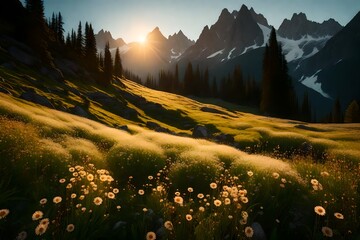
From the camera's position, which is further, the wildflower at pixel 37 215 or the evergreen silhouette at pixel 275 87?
the evergreen silhouette at pixel 275 87

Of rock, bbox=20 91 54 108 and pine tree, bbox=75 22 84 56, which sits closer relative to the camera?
rock, bbox=20 91 54 108

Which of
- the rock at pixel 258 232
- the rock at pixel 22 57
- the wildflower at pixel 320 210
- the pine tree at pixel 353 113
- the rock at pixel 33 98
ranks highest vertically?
the rock at pixel 22 57

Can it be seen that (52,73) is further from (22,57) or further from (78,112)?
(78,112)

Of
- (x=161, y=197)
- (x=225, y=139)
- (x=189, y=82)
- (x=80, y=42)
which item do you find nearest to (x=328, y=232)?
(x=161, y=197)

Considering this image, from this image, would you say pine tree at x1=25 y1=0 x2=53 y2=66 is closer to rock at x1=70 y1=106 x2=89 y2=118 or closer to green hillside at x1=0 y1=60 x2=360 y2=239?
rock at x1=70 y1=106 x2=89 y2=118

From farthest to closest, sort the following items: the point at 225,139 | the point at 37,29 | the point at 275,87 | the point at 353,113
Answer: the point at 275,87, the point at 353,113, the point at 37,29, the point at 225,139

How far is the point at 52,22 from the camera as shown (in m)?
111

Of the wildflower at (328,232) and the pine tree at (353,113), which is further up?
the pine tree at (353,113)

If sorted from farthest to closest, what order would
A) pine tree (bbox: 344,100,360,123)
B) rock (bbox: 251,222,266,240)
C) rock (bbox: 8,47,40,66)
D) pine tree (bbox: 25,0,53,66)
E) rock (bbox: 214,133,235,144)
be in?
1. pine tree (bbox: 344,100,360,123)
2. pine tree (bbox: 25,0,53,66)
3. rock (bbox: 8,47,40,66)
4. rock (bbox: 214,133,235,144)
5. rock (bbox: 251,222,266,240)

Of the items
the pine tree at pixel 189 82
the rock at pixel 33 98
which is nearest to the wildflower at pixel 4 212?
the rock at pixel 33 98

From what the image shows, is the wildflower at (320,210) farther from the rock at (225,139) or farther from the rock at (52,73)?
the rock at (52,73)

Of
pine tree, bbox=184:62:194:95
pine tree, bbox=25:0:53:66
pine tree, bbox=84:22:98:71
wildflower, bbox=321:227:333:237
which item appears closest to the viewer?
wildflower, bbox=321:227:333:237

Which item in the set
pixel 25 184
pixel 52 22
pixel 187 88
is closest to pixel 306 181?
pixel 25 184

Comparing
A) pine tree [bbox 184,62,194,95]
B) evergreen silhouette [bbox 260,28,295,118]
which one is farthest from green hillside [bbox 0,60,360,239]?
pine tree [bbox 184,62,194,95]
